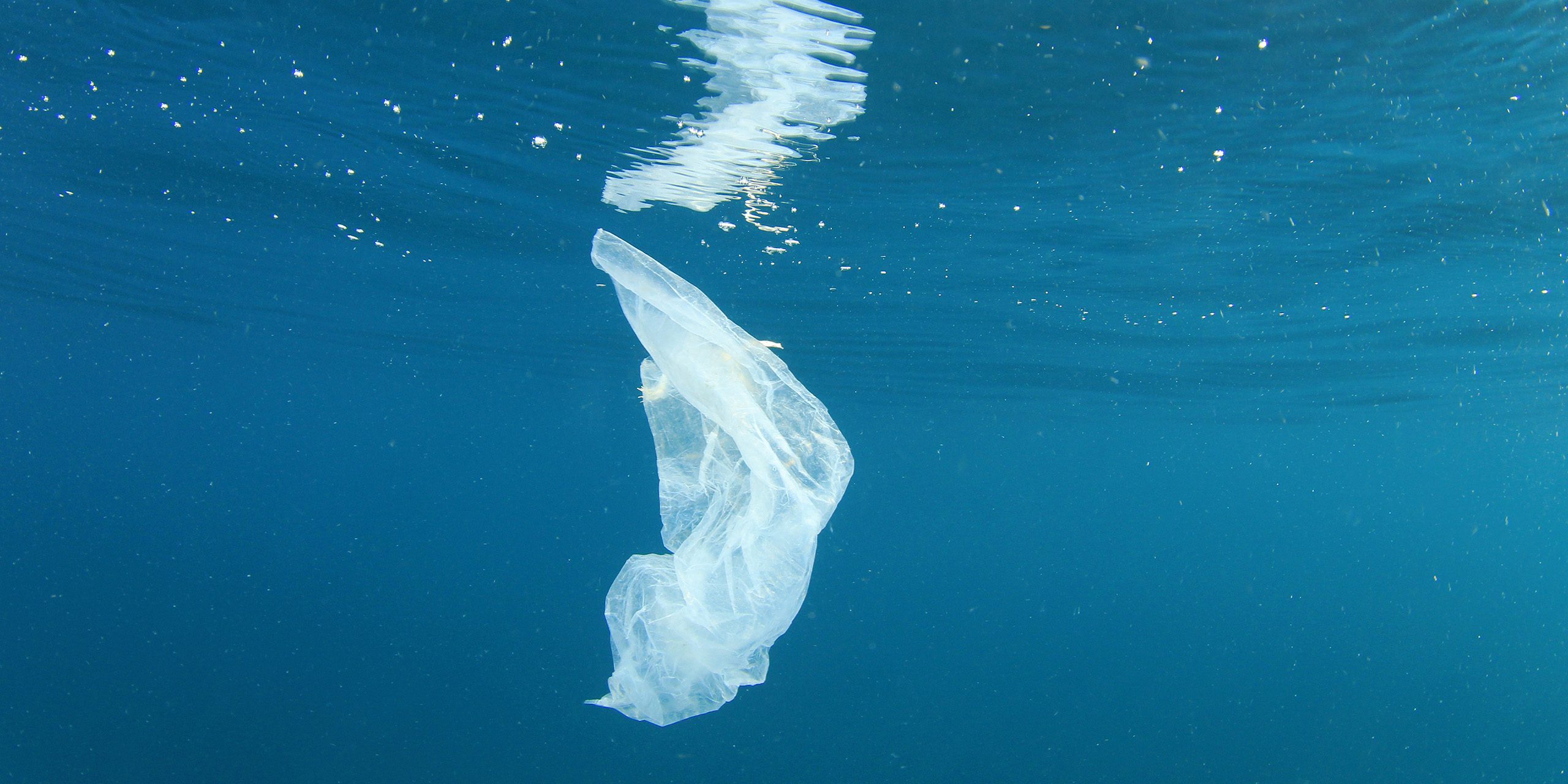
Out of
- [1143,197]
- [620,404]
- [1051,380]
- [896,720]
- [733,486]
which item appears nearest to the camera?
[733,486]

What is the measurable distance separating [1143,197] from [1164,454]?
35424 millimetres

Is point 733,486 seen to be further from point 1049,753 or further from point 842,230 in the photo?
point 1049,753

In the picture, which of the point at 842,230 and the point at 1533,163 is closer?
the point at 1533,163

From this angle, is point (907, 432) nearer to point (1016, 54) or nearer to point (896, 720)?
point (896, 720)

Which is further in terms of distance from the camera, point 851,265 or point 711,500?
point 851,265

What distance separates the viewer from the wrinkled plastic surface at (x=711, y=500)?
4.21m

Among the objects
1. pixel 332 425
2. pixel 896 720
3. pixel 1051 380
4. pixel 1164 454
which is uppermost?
pixel 1051 380

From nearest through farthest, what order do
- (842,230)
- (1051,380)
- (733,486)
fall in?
(733,486) < (842,230) < (1051,380)

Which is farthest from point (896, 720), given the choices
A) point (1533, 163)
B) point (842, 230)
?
point (1533, 163)

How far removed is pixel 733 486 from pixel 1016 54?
3.55m

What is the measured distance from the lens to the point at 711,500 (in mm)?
4641

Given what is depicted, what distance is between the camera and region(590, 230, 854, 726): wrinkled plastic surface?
421 cm

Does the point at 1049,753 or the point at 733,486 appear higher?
the point at 733,486

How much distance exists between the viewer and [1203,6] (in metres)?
5.05
